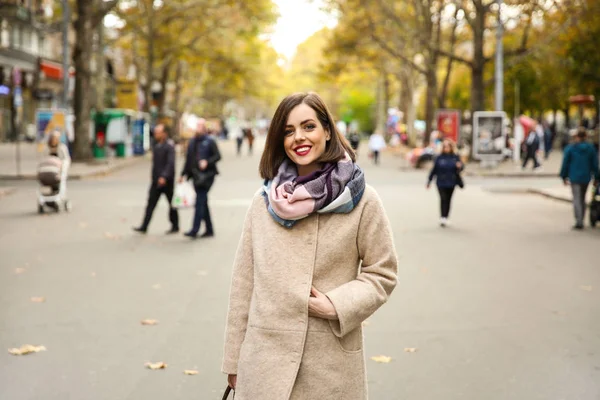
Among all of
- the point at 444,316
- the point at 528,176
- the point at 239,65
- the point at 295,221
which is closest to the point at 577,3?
the point at 528,176

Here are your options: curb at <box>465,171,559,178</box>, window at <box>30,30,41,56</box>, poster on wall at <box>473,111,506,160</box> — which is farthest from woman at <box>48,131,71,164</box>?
window at <box>30,30,41,56</box>

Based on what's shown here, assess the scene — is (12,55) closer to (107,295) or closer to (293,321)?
(107,295)

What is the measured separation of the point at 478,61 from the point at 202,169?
930 inches

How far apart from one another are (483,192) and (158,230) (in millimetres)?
11129

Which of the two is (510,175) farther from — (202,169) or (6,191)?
(202,169)

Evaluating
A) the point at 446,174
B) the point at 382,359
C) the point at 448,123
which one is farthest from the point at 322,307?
the point at 448,123

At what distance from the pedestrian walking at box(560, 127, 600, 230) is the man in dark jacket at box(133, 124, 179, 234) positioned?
6.22 meters

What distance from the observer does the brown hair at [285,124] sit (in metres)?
3.09

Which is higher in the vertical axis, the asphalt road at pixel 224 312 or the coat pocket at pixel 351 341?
the coat pocket at pixel 351 341

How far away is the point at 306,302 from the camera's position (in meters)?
2.90

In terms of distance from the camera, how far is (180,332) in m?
7.21

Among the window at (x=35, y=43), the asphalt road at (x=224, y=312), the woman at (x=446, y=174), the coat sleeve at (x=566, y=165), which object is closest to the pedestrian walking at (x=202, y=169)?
the asphalt road at (x=224, y=312)

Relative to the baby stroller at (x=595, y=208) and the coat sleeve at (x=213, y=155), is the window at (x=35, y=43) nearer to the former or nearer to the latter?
the coat sleeve at (x=213, y=155)

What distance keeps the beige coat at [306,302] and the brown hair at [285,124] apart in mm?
179
